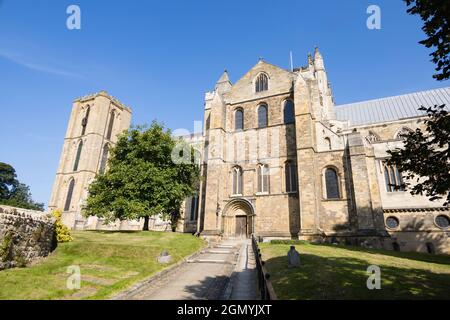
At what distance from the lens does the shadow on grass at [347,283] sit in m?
7.43

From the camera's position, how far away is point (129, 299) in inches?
341

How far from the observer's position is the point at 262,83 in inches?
1236

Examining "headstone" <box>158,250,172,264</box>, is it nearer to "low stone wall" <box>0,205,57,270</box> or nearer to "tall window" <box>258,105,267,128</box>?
"low stone wall" <box>0,205,57,270</box>

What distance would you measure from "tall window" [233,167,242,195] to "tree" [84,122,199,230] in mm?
4589

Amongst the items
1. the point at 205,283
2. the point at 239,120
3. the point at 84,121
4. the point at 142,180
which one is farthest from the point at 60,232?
the point at 84,121

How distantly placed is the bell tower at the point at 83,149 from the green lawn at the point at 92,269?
94.9 ft

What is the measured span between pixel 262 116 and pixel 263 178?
24.3ft

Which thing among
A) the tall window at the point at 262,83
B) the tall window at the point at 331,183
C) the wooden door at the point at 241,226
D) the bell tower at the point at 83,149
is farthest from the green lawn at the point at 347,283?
the bell tower at the point at 83,149

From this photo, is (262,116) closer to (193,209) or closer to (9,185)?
(193,209)

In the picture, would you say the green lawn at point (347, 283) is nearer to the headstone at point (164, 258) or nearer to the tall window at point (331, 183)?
the headstone at point (164, 258)

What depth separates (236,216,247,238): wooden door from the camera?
26.5 m
